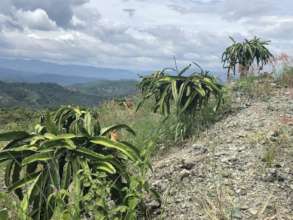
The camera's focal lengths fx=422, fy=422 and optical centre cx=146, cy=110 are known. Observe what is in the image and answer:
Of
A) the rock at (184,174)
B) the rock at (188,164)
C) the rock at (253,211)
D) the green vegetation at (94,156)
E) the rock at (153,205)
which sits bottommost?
the rock at (153,205)

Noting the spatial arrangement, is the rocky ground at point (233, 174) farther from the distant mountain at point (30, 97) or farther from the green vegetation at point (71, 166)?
the distant mountain at point (30, 97)

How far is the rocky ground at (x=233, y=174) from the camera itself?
367 centimetres

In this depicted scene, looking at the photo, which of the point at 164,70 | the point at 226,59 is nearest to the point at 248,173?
the point at 164,70

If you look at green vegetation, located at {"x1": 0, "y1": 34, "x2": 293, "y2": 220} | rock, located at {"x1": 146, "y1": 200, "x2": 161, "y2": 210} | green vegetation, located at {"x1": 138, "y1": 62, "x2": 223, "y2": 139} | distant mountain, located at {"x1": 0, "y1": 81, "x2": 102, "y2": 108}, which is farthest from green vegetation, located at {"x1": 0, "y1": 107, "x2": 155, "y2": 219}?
distant mountain, located at {"x1": 0, "y1": 81, "x2": 102, "y2": 108}

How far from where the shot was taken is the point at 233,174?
4438 mm

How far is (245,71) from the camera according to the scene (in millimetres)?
9836

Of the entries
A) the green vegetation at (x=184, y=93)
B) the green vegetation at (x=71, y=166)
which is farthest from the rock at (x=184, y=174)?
the green vegetation at (x=184, y=93)

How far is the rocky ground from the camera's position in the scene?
12.0 feet

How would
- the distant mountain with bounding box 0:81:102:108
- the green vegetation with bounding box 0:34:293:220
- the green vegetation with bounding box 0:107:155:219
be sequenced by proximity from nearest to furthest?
the green vegetation with bounding box 0:34:293:220, the green vegetation with bounding box 0:107:155:219, the distant mountain with bounding box 0:81:102:108

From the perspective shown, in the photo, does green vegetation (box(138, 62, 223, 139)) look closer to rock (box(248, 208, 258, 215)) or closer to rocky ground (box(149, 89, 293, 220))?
rocky ground (box(149, 89, 293, 220))

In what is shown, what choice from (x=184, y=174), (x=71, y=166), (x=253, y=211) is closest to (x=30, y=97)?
(x=184, y=174)

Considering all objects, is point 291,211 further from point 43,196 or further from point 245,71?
point 245,71

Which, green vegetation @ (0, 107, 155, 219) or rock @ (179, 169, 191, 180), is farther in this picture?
rock @ (179, 169, 191, 180)

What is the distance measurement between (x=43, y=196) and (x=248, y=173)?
218cm
